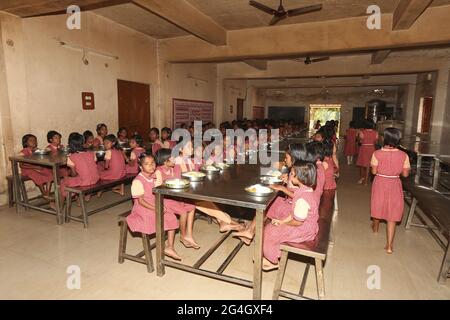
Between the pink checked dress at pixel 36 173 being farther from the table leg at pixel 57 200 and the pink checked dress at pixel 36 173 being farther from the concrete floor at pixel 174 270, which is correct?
the table leg at pixel 57 200

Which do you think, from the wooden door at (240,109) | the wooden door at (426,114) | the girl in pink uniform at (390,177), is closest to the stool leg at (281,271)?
the girl in pink uniform at (390,177)

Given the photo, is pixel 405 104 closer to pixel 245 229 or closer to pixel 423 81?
pixel 423 81

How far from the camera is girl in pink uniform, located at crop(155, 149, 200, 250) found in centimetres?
331

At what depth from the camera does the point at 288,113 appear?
62.7 feet

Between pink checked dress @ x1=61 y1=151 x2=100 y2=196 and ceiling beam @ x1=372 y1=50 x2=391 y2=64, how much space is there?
7.43m

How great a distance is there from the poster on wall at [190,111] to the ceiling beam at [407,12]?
235 inches

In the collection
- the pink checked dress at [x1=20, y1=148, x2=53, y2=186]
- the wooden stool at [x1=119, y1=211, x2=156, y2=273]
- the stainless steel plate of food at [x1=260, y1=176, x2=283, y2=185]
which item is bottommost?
the wooden stool at [x1=119, y1=211, x2=156, y2=273]

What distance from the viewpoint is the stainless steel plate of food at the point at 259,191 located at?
266 cm

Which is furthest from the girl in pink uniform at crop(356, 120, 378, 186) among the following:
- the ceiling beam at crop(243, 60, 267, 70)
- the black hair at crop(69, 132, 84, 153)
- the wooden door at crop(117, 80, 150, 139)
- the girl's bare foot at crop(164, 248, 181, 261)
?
the black hair at crop(69, 132, 84, 153)

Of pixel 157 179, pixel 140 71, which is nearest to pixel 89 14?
pixel 140 71

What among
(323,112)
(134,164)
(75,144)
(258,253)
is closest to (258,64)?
(134,164)

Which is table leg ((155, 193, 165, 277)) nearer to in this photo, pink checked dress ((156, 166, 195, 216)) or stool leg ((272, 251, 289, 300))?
pink checked dress ((156, 166, 195, 216))
